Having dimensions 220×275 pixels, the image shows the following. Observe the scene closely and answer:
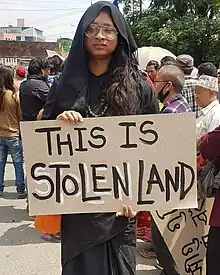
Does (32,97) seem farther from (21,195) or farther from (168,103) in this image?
(168,103)

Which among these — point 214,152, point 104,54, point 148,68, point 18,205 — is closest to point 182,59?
point 148,68

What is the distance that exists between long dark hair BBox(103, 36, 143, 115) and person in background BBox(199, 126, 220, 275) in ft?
1.81

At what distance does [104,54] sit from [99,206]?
0.67 m

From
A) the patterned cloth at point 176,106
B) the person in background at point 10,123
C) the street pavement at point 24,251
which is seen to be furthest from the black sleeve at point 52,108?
the person in background at point 10,123

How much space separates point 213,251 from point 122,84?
3.86 feet

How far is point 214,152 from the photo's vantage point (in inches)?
101

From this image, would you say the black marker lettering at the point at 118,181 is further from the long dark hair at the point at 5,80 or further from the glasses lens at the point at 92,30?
the long dark hair at the point at 5,80

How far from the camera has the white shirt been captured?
3.31 m

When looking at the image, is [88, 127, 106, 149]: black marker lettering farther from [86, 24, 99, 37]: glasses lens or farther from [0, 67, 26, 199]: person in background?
[0, 67, 26, 199]: person in background

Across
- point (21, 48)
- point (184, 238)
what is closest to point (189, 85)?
point (184, 238)

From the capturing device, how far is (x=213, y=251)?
2760mm

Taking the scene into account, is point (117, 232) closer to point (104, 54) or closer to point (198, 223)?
point (104, 54)

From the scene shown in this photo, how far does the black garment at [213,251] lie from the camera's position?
8.96 ft

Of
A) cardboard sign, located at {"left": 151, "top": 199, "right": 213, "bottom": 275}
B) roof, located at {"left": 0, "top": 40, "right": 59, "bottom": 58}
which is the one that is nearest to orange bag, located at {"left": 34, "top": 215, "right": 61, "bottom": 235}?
cardboard sign, located at {"left": 151, "top": 199, "right": 213, "bottom": 275}
